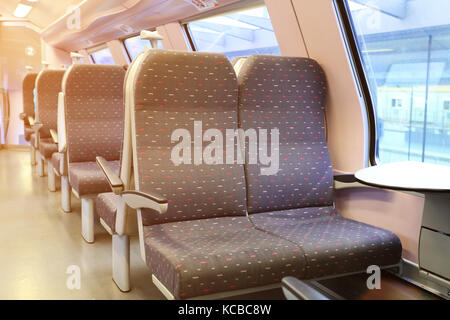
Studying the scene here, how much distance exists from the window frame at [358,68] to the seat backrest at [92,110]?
2140 mm

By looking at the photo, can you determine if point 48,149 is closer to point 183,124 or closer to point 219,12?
point 219,12

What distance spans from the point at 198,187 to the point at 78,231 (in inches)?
75.2

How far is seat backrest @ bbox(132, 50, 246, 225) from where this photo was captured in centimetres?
236

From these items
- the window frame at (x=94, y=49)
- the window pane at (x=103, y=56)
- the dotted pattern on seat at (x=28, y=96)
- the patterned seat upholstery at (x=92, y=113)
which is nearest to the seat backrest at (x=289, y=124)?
the patterned seat upholstery at (x=92, y=113)

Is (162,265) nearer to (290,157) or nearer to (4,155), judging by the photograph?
(290,157)

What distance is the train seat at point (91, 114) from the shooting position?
407 centimetres

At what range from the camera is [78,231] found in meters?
3.93

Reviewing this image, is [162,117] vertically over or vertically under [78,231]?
over

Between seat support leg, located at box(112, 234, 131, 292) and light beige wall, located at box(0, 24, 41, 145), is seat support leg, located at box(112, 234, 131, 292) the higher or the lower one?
the lower one

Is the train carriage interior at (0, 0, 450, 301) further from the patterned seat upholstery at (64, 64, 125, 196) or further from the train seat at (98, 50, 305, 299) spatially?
the patterned seat upholstery at (64, 64, 125, 196)

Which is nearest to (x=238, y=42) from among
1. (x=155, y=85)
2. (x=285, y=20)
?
(x=285, y=20)

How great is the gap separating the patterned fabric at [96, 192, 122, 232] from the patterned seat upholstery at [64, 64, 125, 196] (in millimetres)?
Result: 1075

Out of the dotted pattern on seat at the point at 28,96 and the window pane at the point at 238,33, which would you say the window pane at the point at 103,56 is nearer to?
the dotted pattern on seat at the point at 28,96

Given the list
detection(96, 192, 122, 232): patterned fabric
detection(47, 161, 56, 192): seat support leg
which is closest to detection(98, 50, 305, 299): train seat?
detection(96, 192, 122, 232): patterned fabric
